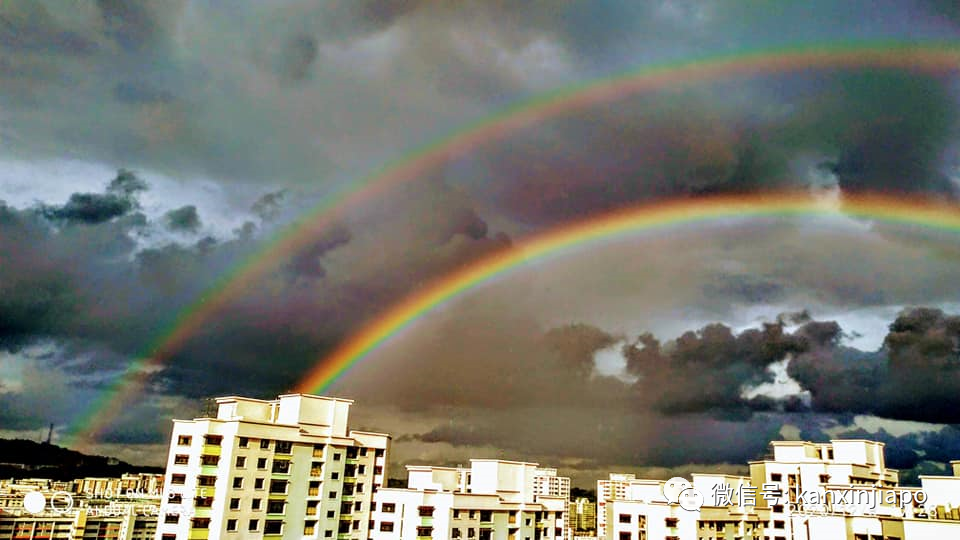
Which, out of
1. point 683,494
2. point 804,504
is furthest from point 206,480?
point 804,504

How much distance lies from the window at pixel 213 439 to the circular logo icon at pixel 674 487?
30161 millimetres

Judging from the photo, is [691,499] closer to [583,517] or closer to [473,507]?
[473,507]

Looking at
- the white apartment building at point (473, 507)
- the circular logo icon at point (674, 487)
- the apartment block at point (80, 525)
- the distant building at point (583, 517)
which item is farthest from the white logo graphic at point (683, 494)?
the distant building at point (583, 517)

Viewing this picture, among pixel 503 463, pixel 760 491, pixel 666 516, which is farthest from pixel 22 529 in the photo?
pixel 760 491

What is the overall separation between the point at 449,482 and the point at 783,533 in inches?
1026

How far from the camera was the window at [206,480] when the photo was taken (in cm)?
4209

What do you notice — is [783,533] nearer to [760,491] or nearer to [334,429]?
[760,491]

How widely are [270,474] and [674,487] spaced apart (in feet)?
90.6

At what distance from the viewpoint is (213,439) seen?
4312 centimetres

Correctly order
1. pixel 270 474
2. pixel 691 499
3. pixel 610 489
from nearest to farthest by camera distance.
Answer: pixel 270 474 → pixel 691 499 → pixel 610 489

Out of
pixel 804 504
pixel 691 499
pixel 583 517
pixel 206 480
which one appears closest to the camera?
pixel 804 504

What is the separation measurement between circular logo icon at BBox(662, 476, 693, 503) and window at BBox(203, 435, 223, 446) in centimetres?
3016

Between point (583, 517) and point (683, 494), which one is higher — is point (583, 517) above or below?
below

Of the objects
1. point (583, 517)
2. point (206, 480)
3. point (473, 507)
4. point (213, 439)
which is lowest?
point (583, 517)
